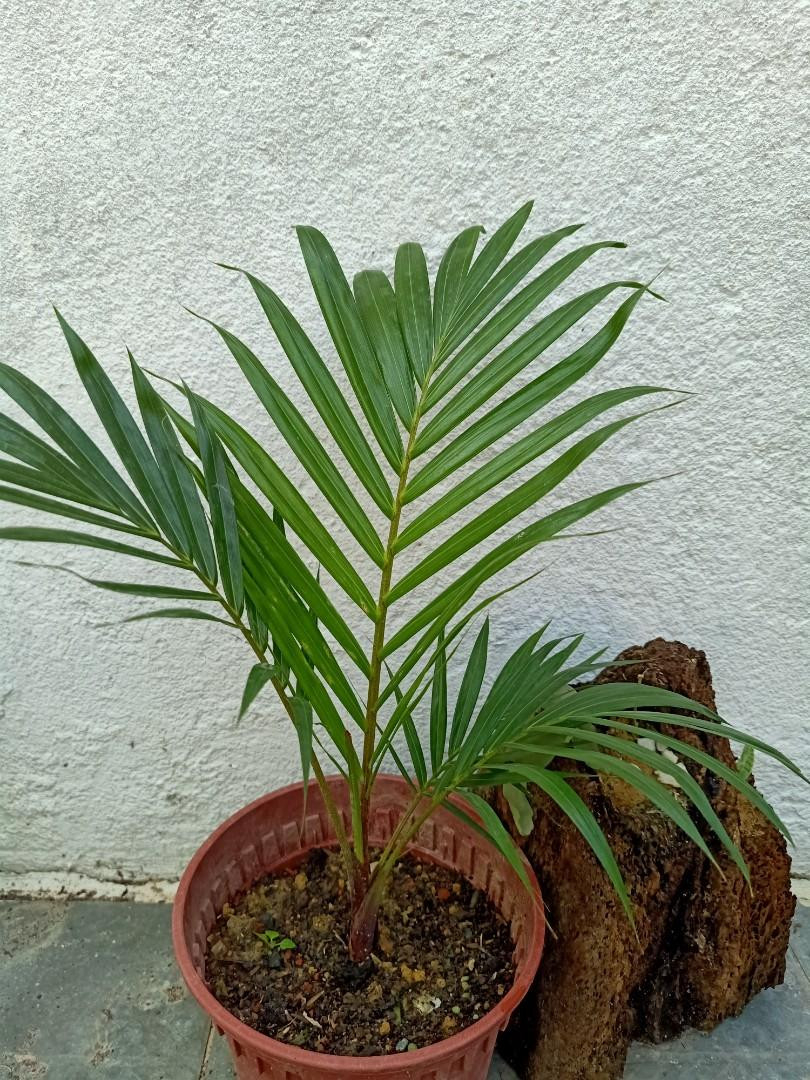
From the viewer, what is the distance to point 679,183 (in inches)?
48.3

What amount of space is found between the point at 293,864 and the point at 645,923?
539 mm

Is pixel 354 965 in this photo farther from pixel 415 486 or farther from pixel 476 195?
pixel 476 195

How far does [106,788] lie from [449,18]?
137 cm

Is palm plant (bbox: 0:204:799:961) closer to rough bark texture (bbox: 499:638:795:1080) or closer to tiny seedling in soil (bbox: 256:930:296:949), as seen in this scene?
rough bark texture (bbox: 499:638:795:1080)

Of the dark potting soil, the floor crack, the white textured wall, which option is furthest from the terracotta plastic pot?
the white textured wall

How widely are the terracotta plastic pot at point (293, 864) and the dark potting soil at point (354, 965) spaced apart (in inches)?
1.2

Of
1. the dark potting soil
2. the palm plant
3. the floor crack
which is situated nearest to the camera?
the palm plant

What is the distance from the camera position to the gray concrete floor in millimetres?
1372

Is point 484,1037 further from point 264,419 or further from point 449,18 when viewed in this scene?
point 449,18

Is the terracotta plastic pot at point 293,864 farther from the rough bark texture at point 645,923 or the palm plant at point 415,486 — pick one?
the palm plant at point 415,486

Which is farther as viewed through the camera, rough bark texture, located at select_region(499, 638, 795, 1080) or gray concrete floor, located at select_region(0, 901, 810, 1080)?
gray concrete floor, located at select_region(0, 901, 810, 1080)

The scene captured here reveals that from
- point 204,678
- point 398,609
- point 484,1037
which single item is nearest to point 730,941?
point 484,1037

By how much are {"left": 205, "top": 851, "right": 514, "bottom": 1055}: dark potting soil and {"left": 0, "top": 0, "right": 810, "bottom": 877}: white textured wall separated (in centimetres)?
44

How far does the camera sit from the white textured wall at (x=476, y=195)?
1.18m
